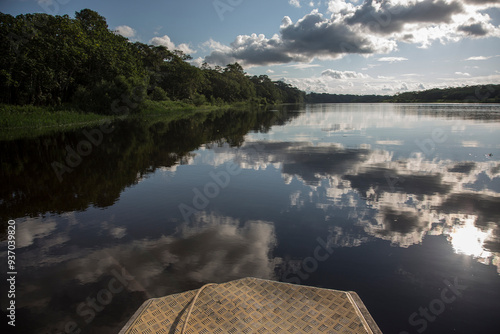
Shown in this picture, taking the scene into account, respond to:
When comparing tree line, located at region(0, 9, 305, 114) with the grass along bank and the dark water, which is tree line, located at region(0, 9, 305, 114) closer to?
the grass along bank

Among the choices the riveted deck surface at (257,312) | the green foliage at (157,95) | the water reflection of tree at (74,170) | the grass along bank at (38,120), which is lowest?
the riveted deck surface at (257,312)

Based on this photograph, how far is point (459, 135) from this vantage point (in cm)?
2464

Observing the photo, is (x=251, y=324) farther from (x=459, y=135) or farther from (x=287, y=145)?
(x=459, y=135)

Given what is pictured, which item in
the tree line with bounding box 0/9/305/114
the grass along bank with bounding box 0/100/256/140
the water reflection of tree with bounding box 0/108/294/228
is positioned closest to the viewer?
the water reflection of tree with bounding box 0/108/294/228

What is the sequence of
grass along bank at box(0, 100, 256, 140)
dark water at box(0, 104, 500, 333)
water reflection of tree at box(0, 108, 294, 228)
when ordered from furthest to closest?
1. grass along bank at box(0, 100, 256, 140)
2. water reflection of tree at box(0, 108, 294, 228)
3. dark water at box(0, 104, 500, 333)

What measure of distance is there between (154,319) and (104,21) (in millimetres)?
73628

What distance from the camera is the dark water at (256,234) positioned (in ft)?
16.2

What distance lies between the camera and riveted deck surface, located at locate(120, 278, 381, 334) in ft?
12.8

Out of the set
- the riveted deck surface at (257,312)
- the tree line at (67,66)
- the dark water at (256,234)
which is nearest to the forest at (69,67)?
the tree line at (67,66)

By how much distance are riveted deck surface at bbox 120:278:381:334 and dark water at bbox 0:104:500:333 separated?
67 cm

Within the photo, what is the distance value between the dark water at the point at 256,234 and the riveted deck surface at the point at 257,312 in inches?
26.3

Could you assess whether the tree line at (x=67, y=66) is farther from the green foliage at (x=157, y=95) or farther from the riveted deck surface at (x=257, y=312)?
the riveted deck surface at (x=257, y=312)

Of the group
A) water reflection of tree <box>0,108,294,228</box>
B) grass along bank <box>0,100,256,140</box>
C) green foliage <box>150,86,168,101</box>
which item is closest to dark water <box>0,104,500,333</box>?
water reflection of tree <box>0,108,294,228</box>

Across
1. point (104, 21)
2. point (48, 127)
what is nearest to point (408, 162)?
point (48, 127)
